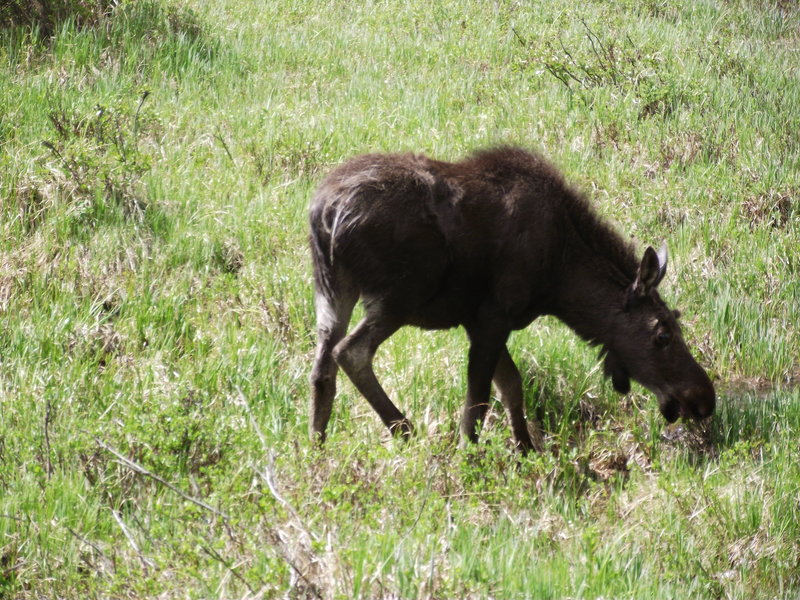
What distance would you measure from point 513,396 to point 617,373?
0.69m

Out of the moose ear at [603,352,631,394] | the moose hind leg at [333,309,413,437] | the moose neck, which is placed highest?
the moose neck

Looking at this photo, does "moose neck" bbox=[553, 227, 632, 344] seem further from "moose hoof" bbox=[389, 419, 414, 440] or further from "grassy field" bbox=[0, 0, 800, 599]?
"moose hoof" bbox=[389, 419, 414, 440]

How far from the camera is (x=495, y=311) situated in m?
6.05

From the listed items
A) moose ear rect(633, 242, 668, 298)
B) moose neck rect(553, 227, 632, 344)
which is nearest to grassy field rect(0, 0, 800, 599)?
moose neck rect(553, 227, 632, 344)

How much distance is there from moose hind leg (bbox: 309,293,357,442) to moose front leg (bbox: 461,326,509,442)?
2.52ft

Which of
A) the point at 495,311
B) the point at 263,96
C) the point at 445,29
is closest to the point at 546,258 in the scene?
the point at 495,311

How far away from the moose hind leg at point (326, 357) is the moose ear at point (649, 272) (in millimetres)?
1731

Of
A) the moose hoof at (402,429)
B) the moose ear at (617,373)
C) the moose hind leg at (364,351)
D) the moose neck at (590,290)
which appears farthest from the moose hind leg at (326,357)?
the moose ear at (617,373)

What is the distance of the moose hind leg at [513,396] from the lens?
21.0 feet

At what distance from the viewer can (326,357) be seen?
605 cm

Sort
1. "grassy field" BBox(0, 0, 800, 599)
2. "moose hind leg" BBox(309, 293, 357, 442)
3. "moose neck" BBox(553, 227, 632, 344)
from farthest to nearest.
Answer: "moose neck" BBox(553, 227, 632, 344) < "moose hind leg" BBox(309, 293, 357, 442) < "grassy field" BBox(0, 0, 800, 599)

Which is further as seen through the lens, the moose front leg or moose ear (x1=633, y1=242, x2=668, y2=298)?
moose ear (x1=633, y1=242, x2=668, y2=298)

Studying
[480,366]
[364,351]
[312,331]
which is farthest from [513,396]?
[312,331]

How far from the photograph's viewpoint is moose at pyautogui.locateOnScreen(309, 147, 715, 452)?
5.82 metres
